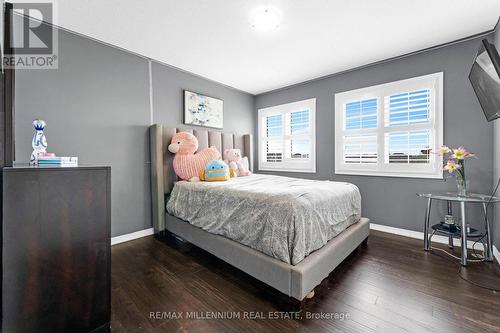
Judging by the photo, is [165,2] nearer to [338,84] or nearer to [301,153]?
[338,84]

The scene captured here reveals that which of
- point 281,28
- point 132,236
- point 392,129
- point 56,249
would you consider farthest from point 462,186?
point 132,236

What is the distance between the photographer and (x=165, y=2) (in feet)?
6.22

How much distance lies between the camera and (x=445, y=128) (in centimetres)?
265

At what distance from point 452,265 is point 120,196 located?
379 cm

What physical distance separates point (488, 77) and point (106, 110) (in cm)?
390

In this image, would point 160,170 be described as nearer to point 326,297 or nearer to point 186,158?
point 186,158

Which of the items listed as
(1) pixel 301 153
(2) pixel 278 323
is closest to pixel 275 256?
(2) pixel 278 323

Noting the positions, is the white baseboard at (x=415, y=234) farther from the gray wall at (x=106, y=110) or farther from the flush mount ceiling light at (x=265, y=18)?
the gray wall at (x=106, y=110)

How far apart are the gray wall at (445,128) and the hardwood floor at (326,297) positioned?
83cm

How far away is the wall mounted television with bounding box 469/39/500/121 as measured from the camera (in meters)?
1.57

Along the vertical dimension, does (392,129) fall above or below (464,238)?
above

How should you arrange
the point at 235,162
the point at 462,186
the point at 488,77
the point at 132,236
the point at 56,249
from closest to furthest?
the point at 56,249 → the point at 488,77 → the point at 462,186 → the point at 132,236 → the point at 235,162

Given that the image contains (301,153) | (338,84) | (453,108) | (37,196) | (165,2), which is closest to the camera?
(37,196)

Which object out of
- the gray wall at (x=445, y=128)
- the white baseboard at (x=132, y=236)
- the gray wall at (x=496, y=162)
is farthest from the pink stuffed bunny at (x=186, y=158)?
the gray wall at (x=496, y=162)
